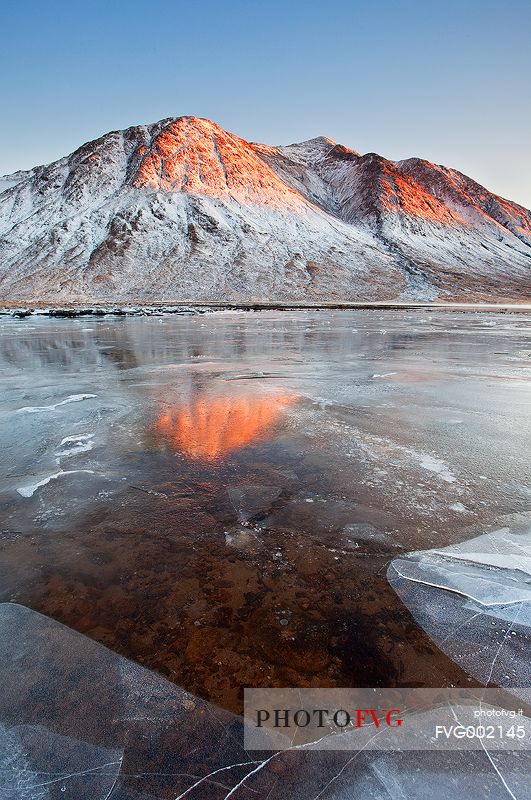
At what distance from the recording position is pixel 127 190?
273 feet

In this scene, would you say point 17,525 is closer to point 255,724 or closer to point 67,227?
point 255,724

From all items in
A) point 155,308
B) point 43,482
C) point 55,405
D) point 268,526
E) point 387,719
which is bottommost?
point 387,719

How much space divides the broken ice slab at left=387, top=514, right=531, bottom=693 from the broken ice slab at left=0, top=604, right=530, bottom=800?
1.48 ft

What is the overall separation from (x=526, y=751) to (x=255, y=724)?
107cm

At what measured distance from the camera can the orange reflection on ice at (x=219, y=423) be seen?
4.96m

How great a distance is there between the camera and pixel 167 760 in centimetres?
166

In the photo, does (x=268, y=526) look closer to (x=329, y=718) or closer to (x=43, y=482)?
(x=329, y=718)

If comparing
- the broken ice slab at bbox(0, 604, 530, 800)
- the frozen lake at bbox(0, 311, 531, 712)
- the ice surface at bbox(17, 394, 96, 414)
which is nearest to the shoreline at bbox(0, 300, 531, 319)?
the ice surface at bbox(17, 394, 96, 414)

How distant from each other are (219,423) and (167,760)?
4.33 meters

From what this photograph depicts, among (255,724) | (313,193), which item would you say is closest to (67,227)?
(313,193)

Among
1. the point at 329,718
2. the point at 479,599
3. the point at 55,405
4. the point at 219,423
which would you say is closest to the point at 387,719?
the point at 329,718

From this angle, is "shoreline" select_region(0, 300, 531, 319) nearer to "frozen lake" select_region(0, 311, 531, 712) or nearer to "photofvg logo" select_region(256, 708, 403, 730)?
"frozen lake" select_region(0, 311, 531, 712)

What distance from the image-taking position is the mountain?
2717 inches

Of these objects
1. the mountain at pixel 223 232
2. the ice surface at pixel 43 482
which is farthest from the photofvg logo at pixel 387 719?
the mountain at pixel 223 232
